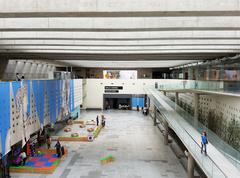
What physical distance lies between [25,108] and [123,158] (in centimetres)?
657

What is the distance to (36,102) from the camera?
46.4ft

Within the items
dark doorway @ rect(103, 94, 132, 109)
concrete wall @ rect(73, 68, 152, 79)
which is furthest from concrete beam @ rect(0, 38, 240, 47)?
concrete wall @ rect(73, 68, 152, 79)

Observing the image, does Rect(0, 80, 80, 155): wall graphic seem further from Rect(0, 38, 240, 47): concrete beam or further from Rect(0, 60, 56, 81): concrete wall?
Rect(0, 60, 56, 81): concrete wall

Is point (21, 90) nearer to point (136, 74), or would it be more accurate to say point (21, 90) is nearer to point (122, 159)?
point (122, 159)

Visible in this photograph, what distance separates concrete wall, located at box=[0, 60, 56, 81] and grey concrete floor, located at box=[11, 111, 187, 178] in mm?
6885

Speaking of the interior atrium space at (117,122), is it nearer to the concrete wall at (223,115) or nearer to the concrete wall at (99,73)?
the concrete wall at (223,115)

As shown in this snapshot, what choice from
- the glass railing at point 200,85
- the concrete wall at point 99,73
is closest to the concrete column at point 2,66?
the glass railing at point 200,85

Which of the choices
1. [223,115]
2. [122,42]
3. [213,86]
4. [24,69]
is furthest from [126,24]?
[24,69]

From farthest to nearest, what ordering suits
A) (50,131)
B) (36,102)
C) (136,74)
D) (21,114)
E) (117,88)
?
1. (136,74)
2. (117,88)
3. (50,131)
4. (36,102)
5. (21,114)

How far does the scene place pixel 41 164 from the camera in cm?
1353

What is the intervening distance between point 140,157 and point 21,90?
26.8 ft

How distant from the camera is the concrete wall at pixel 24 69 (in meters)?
17.8
